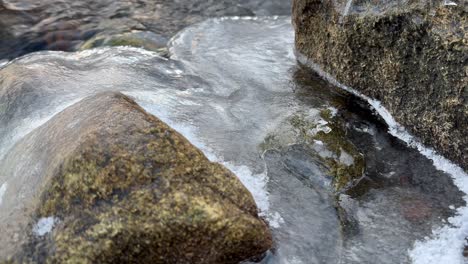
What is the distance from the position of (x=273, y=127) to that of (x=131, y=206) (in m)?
1.88

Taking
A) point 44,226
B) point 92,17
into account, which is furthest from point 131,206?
point 92,17

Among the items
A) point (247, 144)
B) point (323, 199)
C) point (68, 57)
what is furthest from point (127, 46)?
point (323, 199)

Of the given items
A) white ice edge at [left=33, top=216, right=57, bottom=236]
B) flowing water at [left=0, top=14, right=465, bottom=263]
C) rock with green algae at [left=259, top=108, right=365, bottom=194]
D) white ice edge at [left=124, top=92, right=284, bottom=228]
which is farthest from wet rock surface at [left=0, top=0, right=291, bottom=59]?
white ice edge at [left=33, top=216, right=57, bottom=236]

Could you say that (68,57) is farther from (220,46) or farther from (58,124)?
(58,124)

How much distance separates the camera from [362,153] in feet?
13.7

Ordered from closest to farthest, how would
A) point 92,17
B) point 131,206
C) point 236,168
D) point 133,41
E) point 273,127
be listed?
point 131,206 → point 236,168 → point 273,127 → point 133,41 → point 92,17

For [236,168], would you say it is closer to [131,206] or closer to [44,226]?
[131,206]

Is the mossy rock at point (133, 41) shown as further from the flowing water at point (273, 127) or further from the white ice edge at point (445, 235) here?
the white ice edge at point (445, 235)

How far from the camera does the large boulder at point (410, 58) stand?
12.7ft

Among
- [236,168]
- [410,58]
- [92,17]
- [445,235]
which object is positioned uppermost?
[410,58]

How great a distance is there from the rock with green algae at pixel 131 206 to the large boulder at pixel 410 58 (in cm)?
176

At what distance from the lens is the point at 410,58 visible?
13.8 feet

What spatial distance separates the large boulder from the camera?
3875mm

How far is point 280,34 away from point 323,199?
311cm
